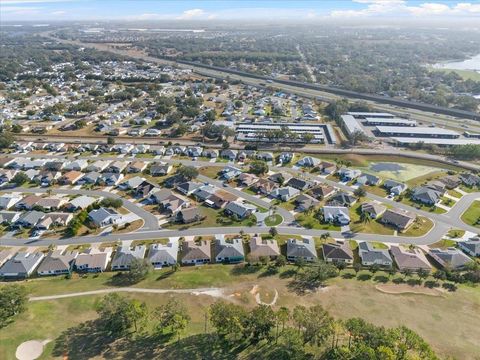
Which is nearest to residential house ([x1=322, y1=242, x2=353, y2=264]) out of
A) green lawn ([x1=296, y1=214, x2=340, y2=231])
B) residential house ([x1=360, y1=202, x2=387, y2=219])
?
green lawn ([x1=296, y1=214, x2=340, y2=231])

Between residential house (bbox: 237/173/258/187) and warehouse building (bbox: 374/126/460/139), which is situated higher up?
residential house (bbox: 237/173/258/187)

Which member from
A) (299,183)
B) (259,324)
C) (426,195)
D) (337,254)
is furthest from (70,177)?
(426,195)

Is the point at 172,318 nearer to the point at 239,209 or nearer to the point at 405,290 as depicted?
the point at 239,209

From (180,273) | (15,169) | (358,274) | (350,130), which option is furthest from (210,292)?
(350,130)

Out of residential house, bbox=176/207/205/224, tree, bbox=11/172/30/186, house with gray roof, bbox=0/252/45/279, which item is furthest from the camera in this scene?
tree, bbox=11/172/30/186

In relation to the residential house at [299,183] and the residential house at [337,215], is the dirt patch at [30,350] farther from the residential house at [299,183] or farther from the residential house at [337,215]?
the residential house at [299,183]

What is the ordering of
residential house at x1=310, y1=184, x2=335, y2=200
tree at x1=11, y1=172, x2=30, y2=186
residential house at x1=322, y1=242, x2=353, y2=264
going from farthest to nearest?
1. tree at x1=11, y1=172, x2=30, y2=186
2. residential house at x1=310, y1=184, x2=335, y2=200
3. residential house at x1=322, y1=242, x2=353, y2=264

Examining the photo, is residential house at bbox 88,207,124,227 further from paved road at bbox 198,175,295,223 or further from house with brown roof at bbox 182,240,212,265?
paved road at bbox 198,175,295,223

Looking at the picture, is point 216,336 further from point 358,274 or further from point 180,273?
point 358,274
